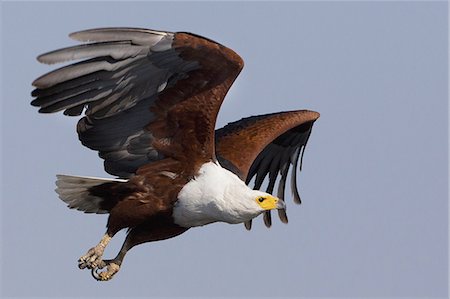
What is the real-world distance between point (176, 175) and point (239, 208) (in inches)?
25.6

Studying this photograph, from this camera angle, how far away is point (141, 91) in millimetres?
A: 10930

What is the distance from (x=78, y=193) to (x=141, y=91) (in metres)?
1.28

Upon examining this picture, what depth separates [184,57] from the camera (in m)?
10.7

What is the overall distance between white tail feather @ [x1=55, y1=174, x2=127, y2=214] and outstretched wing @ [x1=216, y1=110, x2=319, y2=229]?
125 cm

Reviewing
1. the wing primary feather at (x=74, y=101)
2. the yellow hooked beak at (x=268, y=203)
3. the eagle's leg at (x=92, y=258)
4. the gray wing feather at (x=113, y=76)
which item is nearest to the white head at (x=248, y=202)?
the yellow hooked beak at (x=268, y=203)

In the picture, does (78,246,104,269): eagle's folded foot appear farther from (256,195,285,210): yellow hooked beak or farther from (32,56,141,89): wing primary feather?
(32,56,141,89): wing primary feather

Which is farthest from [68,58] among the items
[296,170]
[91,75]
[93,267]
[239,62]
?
[296,170]

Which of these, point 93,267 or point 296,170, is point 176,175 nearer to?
point 93,267

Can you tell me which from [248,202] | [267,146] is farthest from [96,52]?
[267,146]

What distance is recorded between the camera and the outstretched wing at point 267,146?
12.6m

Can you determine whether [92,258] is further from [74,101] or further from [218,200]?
[74,101]

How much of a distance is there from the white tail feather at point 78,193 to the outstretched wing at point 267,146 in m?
1.25

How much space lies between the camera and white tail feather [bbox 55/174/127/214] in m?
11.6

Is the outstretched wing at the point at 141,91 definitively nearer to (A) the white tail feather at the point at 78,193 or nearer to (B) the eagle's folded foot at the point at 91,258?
(A) the white tail feather at the point at 78,193
